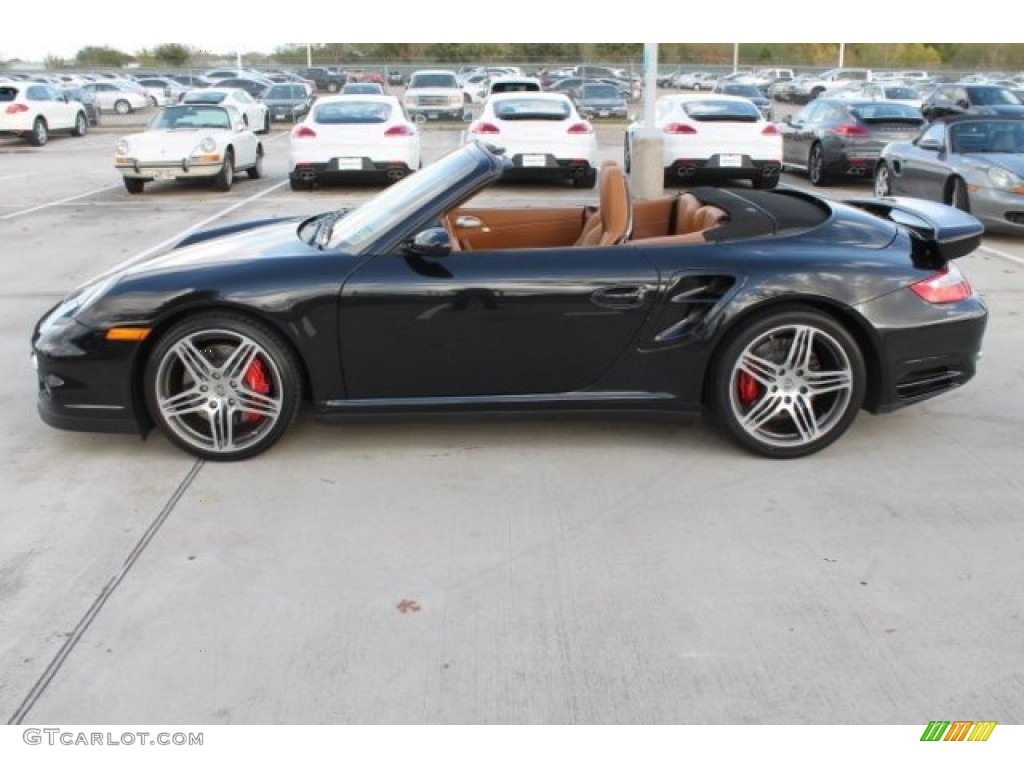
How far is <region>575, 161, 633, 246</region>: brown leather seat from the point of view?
15.3 feet

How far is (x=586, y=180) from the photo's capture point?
14.5 m

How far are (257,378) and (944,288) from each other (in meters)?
3.05

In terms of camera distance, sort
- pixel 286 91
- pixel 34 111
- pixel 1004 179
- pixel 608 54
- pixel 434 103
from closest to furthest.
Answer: pixel 1004 179, pixel 34 111, pixel 434 103, pixel 286 91, pixel 608 54

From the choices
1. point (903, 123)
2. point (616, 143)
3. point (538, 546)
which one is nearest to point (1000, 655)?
point (538, 546)

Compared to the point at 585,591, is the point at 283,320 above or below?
above

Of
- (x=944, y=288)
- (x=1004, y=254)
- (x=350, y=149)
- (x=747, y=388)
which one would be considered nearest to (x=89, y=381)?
(x=747, y=388)

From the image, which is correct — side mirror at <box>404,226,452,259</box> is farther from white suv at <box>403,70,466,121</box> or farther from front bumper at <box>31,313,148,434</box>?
white suv at <box>403,70,466,121</box>

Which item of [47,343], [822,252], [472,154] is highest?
[472,154]

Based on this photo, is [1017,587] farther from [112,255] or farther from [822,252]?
[112,255]

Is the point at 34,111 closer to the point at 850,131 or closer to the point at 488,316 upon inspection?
the point at 850,131

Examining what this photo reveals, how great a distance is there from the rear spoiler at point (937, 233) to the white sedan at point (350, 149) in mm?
9907

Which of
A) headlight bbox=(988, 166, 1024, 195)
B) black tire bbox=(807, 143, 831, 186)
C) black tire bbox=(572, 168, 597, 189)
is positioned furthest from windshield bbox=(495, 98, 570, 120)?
headlight bbox=(988, 166, 1024, 195)

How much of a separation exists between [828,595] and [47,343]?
335 cm

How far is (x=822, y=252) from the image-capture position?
4.52 m
